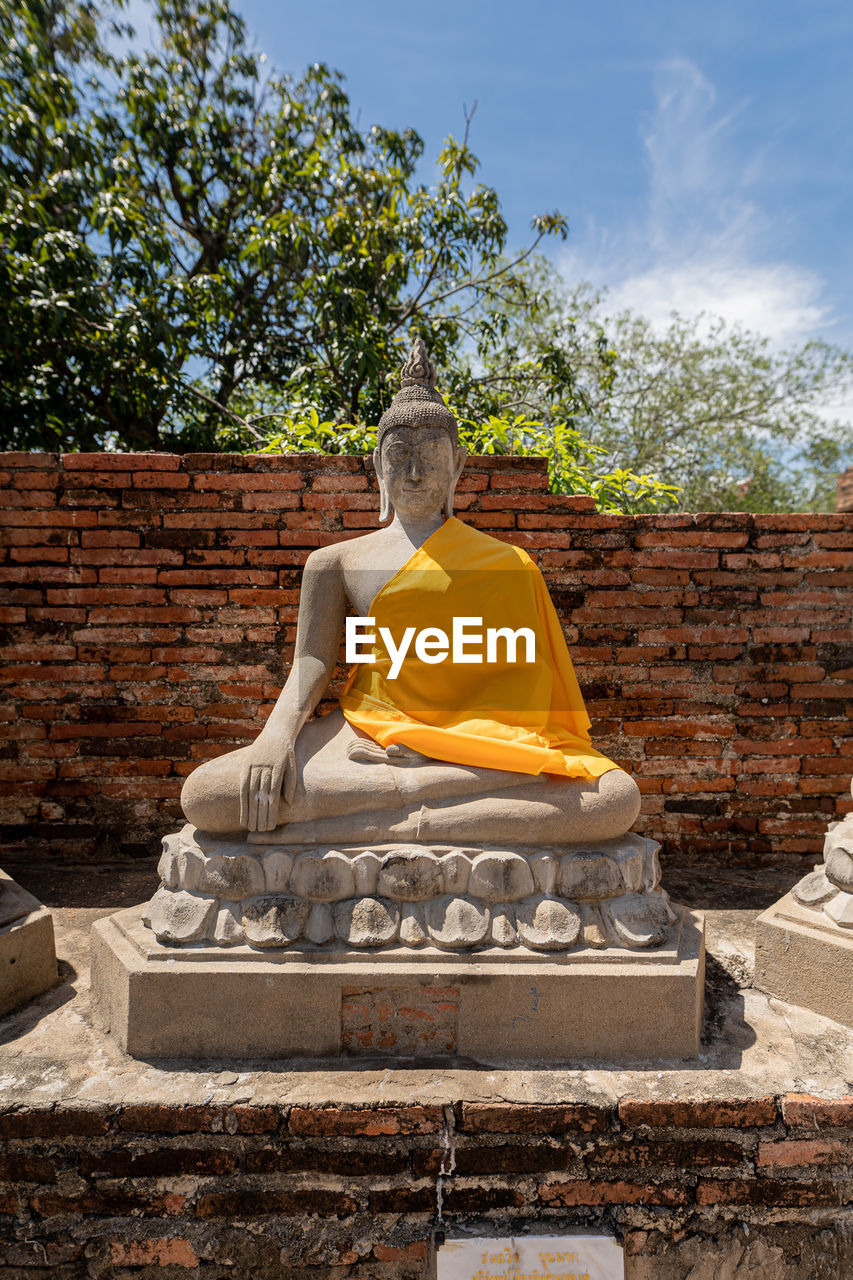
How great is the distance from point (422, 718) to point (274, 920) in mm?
748

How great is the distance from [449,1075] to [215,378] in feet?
23.4

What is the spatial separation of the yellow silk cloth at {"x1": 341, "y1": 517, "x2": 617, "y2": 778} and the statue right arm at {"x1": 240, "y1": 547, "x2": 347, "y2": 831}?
0.16 metres

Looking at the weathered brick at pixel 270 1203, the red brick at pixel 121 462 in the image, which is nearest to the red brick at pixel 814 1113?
the weathered brick at pixel 270 1203

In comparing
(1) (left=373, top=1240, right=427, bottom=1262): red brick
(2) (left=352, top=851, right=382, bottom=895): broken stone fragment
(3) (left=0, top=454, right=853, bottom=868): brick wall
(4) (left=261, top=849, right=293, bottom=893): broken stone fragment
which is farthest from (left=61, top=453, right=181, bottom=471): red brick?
(1) (left=373, top=1240, right=427, bottom=1262): red brick

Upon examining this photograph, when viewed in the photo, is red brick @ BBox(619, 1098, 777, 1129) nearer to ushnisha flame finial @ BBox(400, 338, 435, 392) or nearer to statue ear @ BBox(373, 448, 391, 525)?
statue ear @ BBox(373, 448, 391, 525)

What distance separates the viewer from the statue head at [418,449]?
2.56m

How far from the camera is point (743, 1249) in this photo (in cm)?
192

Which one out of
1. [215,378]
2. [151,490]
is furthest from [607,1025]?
[215,378]

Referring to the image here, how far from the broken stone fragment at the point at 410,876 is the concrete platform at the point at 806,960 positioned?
3.73 ft

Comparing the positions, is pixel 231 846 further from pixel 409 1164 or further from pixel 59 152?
pixel 59 152

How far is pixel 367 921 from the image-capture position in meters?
2.07

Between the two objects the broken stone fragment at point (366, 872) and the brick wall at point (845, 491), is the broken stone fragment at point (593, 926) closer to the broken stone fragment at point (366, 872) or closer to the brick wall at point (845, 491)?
the broken stone fragment at point (366, 872)

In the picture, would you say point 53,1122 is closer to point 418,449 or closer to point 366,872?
point 366,872

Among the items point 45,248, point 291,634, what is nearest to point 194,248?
point 45,248
